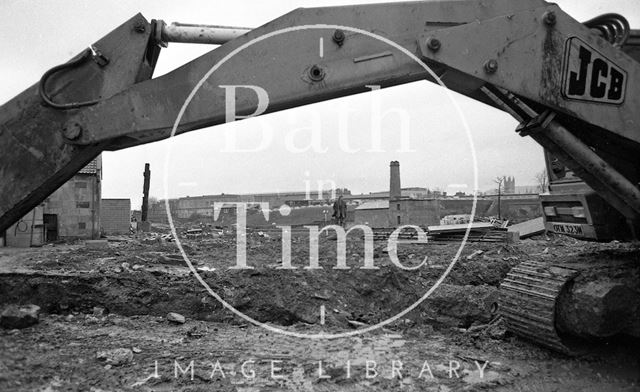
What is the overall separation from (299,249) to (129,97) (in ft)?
26.1

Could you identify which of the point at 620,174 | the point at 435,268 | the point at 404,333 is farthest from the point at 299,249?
the point at 620,174

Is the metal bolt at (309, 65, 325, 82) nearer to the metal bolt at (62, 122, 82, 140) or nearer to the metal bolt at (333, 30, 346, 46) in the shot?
the metal bolt at (333, 30, 346, 46)

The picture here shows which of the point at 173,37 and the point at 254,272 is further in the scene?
the point at 254,272

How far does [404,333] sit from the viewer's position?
4.84 meters

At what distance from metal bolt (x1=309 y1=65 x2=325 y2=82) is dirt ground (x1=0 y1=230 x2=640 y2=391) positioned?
6.98 feet

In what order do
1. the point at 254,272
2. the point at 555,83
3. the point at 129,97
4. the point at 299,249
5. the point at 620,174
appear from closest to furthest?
the point at 129,97
the point at 555,83
the point at 620,174
the point at 254,272
the point at 299,249

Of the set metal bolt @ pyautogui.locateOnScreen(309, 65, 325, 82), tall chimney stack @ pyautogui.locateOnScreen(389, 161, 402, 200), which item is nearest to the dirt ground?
metal bolt @ pyautogui.locateOnScreen(309, 65, 325, 82)

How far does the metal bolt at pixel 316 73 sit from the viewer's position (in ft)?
9.72

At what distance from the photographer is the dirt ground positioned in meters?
3.50

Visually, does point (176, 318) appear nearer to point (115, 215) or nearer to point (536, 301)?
point (536, 301)

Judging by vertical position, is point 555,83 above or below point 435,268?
above

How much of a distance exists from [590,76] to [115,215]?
27179 millimetres

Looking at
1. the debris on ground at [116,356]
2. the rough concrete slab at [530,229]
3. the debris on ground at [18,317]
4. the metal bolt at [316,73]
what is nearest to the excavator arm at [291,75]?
the metal bolt at [316,73]

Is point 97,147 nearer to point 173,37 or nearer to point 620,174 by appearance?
point 173,37
